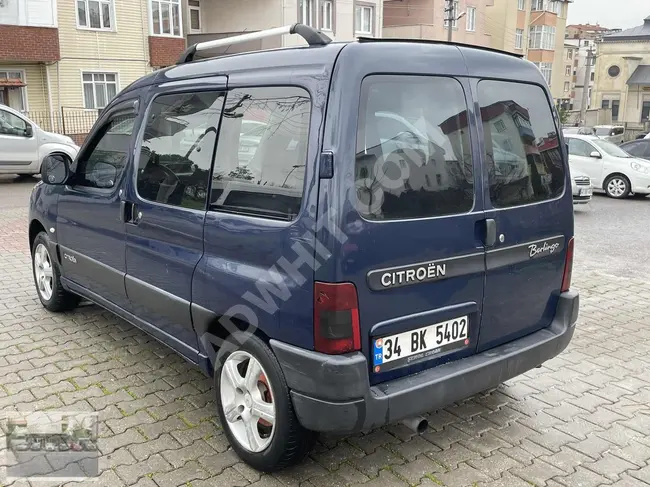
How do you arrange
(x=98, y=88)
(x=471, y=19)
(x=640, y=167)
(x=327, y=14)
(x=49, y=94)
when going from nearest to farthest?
(x=640, y=167), (x=49, y=94), (x=98, y=88), (x=327, y=14), (x=471, y=19)

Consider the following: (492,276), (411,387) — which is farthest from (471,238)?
(411,387)

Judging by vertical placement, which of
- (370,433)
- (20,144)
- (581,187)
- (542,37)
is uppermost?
(542,37)

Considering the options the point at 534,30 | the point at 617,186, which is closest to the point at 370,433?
the point at 617,186

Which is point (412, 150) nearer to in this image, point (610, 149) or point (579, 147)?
point (579, 147)

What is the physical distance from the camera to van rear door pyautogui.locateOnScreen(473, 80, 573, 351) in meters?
3.24

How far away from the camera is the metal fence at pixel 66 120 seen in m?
23.3

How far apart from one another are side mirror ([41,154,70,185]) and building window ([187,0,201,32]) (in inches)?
1117

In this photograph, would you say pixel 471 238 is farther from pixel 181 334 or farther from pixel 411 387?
pixel 181 334

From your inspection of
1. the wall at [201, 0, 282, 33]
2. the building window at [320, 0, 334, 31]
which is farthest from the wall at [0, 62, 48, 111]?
the building window at [320, 0, 334, 31]

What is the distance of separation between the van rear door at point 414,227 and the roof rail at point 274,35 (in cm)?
40

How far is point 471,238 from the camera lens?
3107 mm

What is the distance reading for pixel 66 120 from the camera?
24.0m

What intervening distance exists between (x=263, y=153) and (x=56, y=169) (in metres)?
2.43

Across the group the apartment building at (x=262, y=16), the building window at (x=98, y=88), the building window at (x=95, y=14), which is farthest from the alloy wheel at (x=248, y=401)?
the apartment building at (x=262, y=16)
